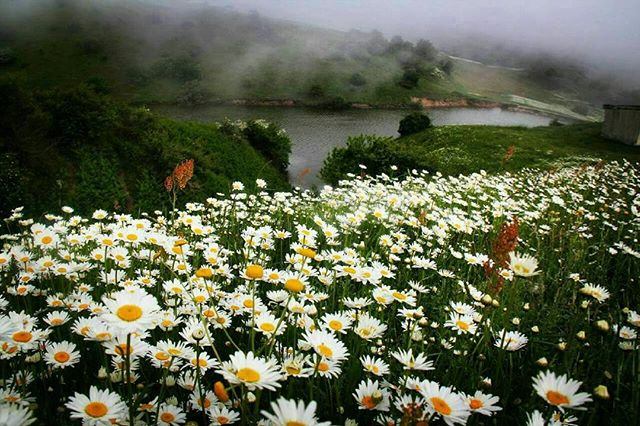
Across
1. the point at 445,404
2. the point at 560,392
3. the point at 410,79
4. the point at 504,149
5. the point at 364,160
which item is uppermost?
the point at 410,79

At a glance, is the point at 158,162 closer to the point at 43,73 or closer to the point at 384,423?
the point at 384,423

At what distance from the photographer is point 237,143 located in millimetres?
17609

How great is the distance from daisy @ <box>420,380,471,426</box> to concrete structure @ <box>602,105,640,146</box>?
133ft

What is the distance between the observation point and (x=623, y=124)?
3259cm

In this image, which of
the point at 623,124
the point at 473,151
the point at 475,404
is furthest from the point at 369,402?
the point at 623,124

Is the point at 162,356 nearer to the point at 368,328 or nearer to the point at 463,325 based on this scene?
the point at 368,328

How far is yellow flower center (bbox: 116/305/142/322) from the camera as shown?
44.6 inches

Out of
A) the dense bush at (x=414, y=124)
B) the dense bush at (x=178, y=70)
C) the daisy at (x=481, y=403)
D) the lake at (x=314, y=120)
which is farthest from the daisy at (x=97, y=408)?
the dense bush at (x=178, y=70)

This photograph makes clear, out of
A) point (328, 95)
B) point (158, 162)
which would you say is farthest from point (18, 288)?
point (328, 95)

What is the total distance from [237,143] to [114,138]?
7856 millimetres

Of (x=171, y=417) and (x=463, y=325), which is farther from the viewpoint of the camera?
(x=463, y=325)

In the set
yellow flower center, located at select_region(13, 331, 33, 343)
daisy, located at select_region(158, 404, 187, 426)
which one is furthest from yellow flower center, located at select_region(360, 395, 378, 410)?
yellow flower center, located at select_region(13, 331, 33, 343)

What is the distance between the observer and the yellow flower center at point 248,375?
3.36 feet

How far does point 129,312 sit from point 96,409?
0.30 meters
